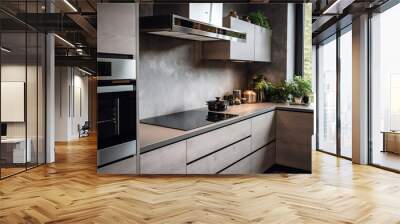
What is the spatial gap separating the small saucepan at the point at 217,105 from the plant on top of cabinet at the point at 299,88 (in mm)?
701

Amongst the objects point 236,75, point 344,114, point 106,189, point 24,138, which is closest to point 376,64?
point 344,114

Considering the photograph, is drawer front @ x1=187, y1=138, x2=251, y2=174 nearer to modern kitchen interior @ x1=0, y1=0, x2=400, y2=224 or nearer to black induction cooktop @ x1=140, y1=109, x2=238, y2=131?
modern kitchen interior @ x1=0, y1=0, x2=400, y2=224

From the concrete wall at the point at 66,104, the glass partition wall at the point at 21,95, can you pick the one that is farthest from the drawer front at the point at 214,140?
the concrete wall at the point at 66,104

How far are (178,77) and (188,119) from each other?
1.66 feet

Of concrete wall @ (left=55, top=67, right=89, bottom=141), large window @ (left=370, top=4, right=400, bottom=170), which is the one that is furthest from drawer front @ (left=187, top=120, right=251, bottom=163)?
concrete wall @ (left=55, top=67, right=89, bottom=141)

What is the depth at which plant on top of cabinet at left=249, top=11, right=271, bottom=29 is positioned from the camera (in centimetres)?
431

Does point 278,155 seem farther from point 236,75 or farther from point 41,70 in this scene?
point 41,70

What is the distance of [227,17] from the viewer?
444 cm

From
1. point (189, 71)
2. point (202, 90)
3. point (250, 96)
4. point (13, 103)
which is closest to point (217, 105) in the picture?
point (202, 90)

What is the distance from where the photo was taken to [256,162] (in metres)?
4.27

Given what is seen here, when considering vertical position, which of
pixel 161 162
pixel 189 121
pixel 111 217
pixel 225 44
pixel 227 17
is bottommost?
pixel 111 217

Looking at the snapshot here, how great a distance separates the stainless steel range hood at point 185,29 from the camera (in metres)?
3.89

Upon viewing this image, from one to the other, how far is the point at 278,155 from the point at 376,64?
2.35 m

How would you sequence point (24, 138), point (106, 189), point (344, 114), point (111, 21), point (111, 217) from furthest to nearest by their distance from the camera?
point (344, 114), point (24, 138), point (111, 21), point (106, 189), point (111, 217)
